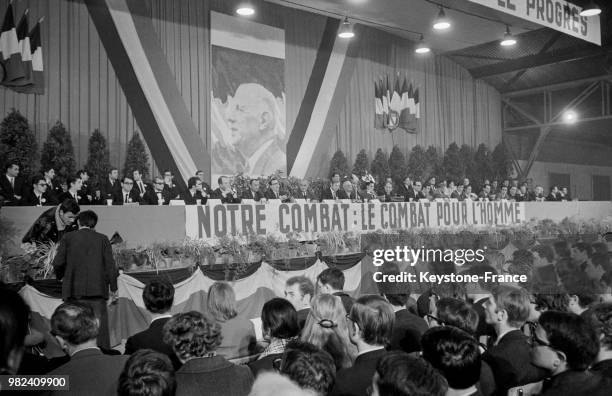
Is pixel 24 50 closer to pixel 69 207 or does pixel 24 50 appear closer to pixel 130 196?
pixel 130 196

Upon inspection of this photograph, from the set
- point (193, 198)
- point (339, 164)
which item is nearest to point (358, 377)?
point (193, 198)

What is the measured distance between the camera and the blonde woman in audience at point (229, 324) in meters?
3.23

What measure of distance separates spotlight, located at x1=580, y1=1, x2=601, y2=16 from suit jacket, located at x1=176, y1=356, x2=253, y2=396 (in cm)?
765

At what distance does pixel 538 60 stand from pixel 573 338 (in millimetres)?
15141

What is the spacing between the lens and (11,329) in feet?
3.48

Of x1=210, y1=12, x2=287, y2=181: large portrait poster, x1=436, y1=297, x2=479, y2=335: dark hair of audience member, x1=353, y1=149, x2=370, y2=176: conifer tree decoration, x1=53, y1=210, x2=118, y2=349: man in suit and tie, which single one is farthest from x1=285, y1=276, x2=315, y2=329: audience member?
x1=353, y1=149, x2=370, y2=176: conifer tree decoration

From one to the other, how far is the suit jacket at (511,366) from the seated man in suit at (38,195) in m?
6.80

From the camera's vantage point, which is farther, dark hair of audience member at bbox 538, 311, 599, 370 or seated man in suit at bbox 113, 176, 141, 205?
seated man in suit at bbox 113, 176, 141, 205

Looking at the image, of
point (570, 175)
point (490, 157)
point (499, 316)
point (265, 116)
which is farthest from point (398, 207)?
point (570, 175)

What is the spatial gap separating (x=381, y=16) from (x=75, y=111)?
7434 millimetres

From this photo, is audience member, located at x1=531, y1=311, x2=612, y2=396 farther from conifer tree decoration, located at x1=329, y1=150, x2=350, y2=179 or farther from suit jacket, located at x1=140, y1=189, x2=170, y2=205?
conifer tree decoration, located at x1=329, y1=150, x2=350, y2=179

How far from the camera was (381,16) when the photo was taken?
1331cm

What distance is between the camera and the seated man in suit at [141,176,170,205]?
28.8ft

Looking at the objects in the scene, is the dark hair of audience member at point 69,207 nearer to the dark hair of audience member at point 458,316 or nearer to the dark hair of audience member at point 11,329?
the dark hair of audience member at point 458,316
